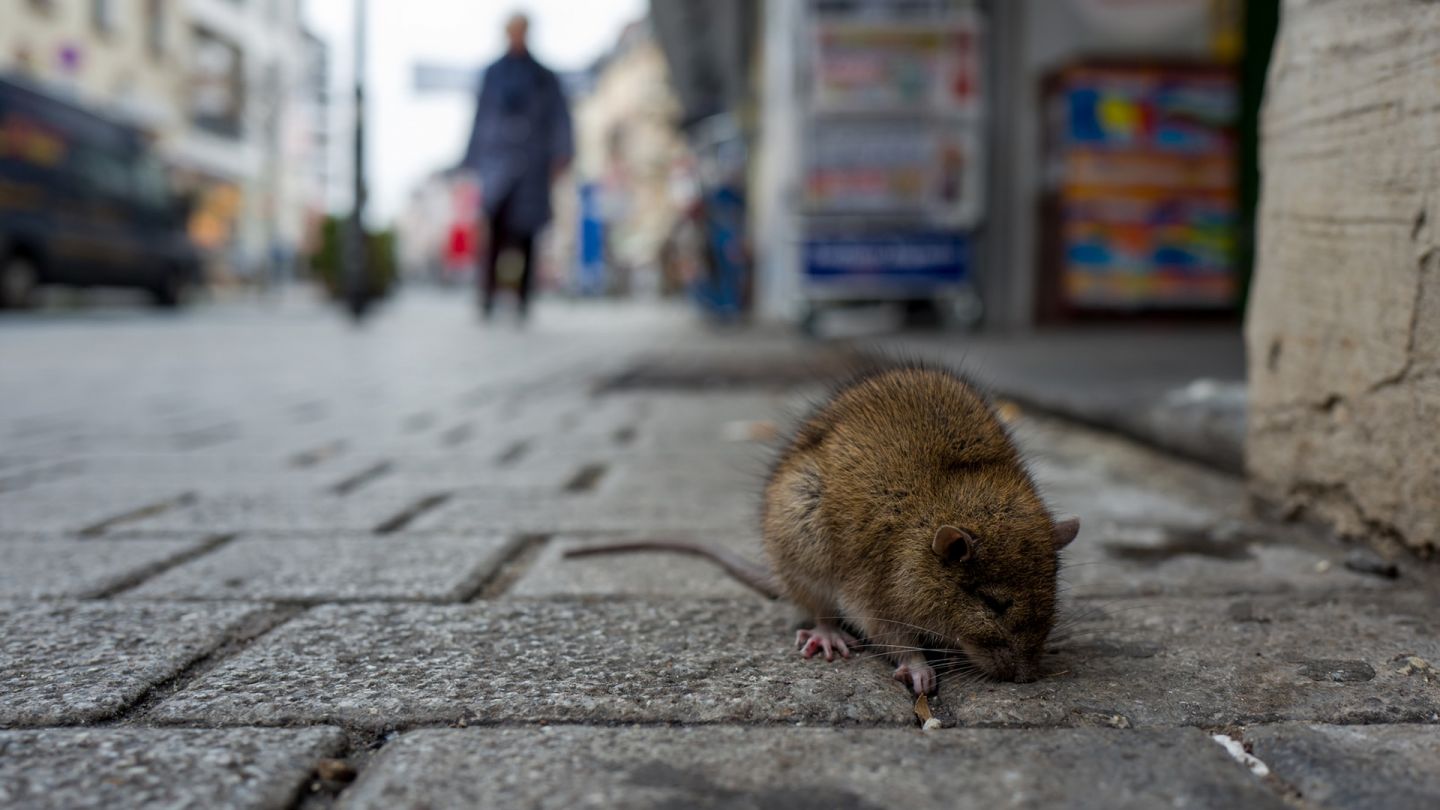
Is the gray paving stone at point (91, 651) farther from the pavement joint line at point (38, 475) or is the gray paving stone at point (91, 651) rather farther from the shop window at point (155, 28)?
the shop window at point (155, 28)

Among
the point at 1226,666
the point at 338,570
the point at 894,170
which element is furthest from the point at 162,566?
the point at 894,170

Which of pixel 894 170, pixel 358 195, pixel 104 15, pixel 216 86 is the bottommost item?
pixel 894 170

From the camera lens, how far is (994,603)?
1717 millimetres

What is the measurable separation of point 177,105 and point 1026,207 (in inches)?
1447

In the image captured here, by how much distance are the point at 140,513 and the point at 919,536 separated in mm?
2037

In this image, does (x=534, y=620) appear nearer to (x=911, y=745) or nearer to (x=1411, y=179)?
(x=911, y=745)

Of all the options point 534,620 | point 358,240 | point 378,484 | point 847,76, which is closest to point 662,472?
point 378,484

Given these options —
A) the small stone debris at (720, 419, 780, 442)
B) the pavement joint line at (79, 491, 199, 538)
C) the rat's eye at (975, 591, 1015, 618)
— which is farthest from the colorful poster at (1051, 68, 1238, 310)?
the rat's eye at (975, 591, 1015, 618)

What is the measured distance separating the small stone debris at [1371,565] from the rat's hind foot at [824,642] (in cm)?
106

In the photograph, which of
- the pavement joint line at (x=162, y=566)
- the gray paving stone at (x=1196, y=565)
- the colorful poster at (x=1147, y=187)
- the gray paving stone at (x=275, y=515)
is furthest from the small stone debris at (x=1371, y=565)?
the colorful poster at (x=1147, y=187)

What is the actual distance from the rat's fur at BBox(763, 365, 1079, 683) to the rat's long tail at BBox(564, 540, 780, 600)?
121 mm

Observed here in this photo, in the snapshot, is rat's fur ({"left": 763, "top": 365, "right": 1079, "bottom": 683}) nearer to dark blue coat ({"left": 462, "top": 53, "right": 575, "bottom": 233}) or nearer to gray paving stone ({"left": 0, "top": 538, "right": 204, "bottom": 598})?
gray paving stone ({"left": 0, "top": 538, "right": 204, "bottom": 598})

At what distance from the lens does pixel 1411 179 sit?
2.13m

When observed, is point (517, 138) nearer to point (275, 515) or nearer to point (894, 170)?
point (894, 170)
